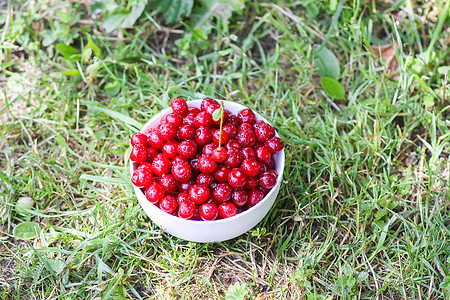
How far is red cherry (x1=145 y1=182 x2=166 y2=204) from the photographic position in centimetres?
167

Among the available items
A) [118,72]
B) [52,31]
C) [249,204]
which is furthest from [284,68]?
[52,31]

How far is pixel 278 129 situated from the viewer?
6.97ft

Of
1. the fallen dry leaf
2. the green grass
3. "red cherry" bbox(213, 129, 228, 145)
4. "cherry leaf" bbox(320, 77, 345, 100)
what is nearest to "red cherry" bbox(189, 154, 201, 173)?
"red cherry" bbox(213, 129, 228, 145)

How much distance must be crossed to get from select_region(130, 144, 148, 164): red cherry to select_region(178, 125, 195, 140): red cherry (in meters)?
0.14

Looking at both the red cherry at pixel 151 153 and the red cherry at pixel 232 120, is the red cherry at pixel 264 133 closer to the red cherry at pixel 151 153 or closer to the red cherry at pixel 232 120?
the red cherry at pixel 232 120

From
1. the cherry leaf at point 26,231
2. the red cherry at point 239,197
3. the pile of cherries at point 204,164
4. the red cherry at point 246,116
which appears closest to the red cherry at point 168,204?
the pile of cherries at point 204,164

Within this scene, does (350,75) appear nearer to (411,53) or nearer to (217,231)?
(411,53)

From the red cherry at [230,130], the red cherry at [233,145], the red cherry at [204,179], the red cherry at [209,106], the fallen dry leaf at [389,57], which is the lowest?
the red cherry at [204,179]

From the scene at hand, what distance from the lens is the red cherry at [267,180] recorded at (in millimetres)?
1705

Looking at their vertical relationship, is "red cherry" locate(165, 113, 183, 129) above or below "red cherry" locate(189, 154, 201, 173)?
above

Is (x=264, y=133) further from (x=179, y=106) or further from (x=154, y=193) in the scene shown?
(x=154, y=193)

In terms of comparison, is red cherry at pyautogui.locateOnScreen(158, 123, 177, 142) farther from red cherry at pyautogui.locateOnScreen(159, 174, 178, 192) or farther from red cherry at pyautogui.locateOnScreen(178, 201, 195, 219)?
red cherry at pyautogui.locateOnScreen(178, 201, 195, 219)

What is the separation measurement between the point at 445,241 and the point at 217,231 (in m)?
0.92

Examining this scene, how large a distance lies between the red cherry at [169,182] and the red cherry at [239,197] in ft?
0.71
